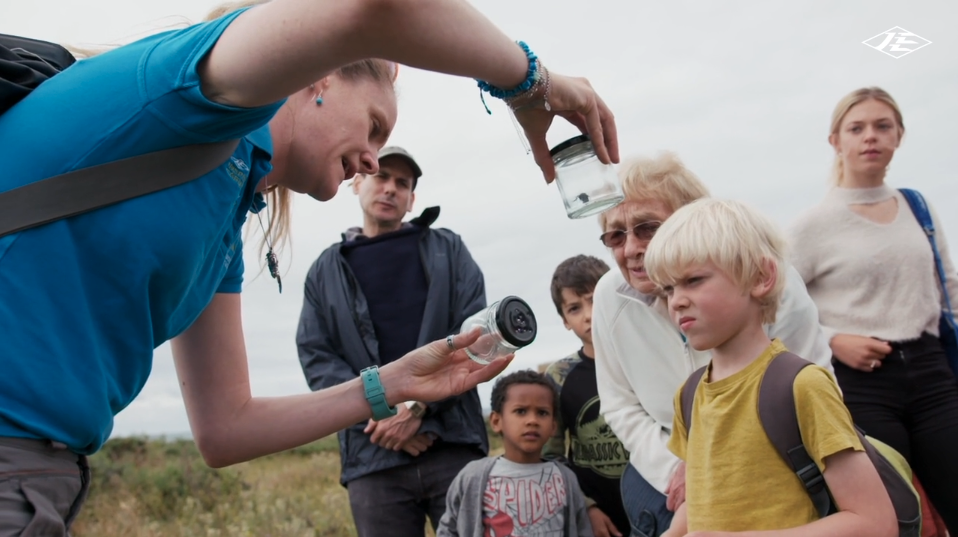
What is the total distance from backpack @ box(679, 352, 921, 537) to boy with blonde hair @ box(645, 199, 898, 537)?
19 millimetres

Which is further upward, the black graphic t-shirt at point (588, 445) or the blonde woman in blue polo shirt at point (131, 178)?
the blonde woman in blue polo shirt at point (131, 178)

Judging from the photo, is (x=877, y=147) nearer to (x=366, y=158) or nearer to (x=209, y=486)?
(x=366, y=158)

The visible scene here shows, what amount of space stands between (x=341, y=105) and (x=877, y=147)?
3109 mm

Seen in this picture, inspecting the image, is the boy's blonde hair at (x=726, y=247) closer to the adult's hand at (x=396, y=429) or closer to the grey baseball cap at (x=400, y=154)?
the adult's hand at (x=396, y=429)

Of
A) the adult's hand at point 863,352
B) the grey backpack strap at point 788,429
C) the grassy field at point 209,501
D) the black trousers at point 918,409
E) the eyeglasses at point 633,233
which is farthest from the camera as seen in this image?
the grassy field at point 209,501

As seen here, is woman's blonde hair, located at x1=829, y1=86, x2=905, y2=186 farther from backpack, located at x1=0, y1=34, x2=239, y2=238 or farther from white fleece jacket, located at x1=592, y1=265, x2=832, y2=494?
backpack, located at x1=0, y1=34, x2=239, y2=238

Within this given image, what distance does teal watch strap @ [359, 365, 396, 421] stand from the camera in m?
2.29

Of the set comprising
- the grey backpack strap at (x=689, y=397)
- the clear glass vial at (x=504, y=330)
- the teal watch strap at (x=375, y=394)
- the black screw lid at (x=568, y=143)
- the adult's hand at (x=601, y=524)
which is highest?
→ the black screw lid at (x=568, y=143)

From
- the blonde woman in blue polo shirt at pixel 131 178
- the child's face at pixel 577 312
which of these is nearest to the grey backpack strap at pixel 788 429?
the blonde woman in blue polo shirt at pixel 131 178

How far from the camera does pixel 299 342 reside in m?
4.54

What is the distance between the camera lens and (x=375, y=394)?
7.51 ft

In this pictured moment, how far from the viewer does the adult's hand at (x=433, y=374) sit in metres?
2.31

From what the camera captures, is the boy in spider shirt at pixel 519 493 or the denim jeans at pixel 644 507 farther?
the boy in spider shirt at pixel 519 493

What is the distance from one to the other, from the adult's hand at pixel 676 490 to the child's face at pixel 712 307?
2.12 feet
